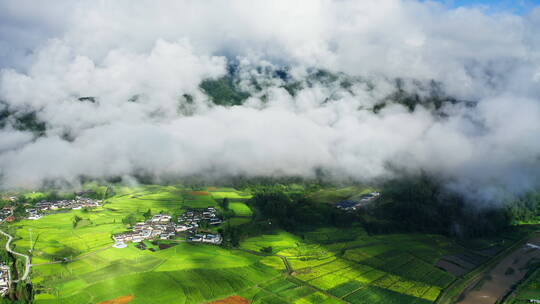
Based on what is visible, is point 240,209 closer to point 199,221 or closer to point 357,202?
point 199,221

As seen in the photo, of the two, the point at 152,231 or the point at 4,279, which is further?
the point at 152,231

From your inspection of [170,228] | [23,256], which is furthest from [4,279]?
[170,228]

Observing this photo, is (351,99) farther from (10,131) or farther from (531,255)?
(10,131)

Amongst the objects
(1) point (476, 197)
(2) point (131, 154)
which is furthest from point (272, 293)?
(2) point (131, 154)

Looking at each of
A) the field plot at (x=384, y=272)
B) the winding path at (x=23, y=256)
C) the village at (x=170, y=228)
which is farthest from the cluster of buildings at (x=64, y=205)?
the field plot at (x=384, y=272)

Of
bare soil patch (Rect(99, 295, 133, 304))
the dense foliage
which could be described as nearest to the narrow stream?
the dense foliage

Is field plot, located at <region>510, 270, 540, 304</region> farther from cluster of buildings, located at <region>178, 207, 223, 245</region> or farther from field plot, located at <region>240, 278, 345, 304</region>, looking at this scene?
cluster of buildings, located at <region>178, 207, 223, 245</region>
